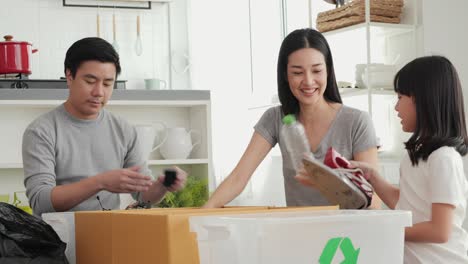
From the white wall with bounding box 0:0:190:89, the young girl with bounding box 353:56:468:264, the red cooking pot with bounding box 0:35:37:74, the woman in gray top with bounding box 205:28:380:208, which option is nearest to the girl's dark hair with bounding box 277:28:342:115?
the woman in gray top with bounding box 205:28:380:208

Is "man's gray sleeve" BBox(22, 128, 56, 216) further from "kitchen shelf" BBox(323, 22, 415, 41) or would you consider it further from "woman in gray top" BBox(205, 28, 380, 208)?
"kitchen shelf" BBox(323, 22, 415, 41)

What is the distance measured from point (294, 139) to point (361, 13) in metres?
1.78

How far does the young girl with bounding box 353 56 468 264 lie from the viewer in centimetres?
170

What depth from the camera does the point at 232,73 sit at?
5434mm

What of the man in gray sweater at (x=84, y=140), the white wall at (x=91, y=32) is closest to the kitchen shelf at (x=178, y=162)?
the man in gray sweater at (x=84, y=140)

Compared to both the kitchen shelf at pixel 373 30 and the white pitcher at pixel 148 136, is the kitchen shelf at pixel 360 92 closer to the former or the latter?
the kitchen shelf at pixel 373 30

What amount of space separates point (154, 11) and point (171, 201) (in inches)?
99.2

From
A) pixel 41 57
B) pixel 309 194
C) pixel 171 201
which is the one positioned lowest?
pixel 171 201

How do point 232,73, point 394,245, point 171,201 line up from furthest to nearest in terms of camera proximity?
point 232,73 → point 171,201 → point 394,245

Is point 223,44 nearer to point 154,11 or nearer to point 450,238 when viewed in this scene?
point 154,11

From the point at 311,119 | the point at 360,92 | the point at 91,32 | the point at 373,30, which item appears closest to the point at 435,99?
the point at 311,119

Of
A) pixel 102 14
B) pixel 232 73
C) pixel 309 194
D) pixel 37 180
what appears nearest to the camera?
pixel 37 180

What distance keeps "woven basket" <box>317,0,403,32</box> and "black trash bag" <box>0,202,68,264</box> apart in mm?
2609

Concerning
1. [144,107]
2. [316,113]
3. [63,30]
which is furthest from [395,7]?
[63,30]
